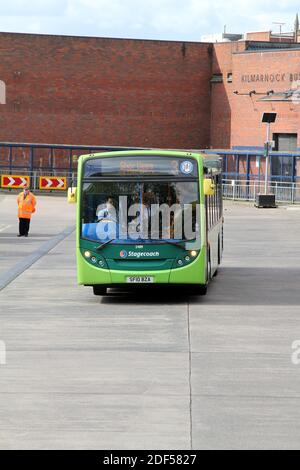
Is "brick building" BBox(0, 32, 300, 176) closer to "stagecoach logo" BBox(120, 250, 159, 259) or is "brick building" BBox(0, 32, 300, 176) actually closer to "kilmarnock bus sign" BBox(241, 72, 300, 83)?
"kilmarnock bus sign" BBox(241, 72, 300, 83)

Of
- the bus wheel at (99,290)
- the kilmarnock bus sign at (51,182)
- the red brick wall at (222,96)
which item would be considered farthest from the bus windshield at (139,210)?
the red brick wall at (222,96)

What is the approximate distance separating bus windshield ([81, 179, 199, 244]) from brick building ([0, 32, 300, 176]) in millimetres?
57549

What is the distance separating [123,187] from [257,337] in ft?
17.8

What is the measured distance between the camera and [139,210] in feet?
70.7

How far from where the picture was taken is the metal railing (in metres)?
61.6

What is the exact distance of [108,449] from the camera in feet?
32.8

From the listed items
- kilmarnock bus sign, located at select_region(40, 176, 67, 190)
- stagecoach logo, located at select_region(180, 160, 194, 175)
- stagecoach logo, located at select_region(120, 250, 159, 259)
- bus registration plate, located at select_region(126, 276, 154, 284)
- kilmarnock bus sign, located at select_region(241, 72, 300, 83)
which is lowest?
kilmarnock bus sign, located at select_region(40, 176, 67, 190)

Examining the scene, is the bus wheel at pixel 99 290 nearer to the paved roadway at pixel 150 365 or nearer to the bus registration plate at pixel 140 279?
the paved roadway at pixel 150 365

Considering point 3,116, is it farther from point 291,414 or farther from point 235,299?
point 291,414

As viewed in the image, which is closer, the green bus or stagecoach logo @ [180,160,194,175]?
the green bus

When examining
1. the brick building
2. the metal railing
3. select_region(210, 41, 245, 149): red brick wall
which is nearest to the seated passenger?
the metal railing

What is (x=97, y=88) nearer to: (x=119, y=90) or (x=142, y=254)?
(x=119, y=90)

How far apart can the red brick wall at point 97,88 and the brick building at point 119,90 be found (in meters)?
0.06

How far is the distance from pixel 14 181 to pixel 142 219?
46743mm
